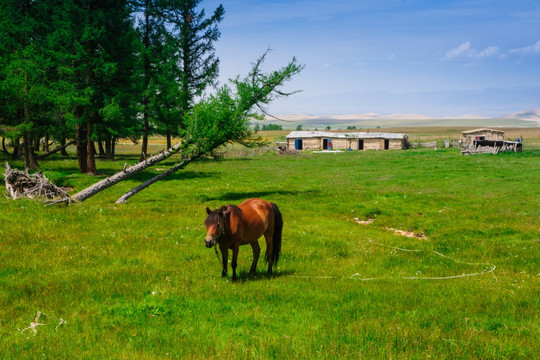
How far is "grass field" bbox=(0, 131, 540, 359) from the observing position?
20.3 ft

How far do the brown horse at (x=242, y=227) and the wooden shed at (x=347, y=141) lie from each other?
8111 cm

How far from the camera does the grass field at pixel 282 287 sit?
243 inches

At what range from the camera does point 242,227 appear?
9.52 metres

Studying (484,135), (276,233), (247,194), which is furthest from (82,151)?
(484,135)

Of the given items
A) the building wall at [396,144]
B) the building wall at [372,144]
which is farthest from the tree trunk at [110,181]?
the building wall at [396,144]

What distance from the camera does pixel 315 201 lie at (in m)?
24.9

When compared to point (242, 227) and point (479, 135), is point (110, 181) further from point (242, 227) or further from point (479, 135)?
point (479, 135)

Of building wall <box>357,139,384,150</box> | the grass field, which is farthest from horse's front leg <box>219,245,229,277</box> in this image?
building wall <box>357,139,384,150</box>

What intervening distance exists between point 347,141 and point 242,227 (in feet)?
282

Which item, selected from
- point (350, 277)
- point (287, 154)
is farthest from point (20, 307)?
point (287, 154)

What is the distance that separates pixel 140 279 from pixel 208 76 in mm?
42415

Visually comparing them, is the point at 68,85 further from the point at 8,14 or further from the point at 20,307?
the point at 20,307

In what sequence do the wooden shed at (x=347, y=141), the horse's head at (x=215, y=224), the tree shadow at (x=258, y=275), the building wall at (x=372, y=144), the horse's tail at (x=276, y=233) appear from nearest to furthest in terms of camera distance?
the horse's head at (x=215, y=224) < the tree shadow at (x=258, y=275) < the horse's tail at (x=276, y=233) < the building wall at (x=372, y=144) < the wooden shed at (x=347, y=141)

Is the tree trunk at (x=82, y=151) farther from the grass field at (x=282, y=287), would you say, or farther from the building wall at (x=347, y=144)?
the building wall at (x=347, y=144)
